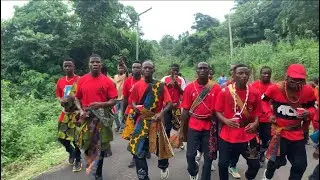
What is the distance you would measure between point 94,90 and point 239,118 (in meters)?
2.23

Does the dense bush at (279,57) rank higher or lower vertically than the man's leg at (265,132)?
higher

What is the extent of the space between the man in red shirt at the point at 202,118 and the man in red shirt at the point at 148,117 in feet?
1.26

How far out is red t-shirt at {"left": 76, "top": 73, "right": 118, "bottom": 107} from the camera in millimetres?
5613

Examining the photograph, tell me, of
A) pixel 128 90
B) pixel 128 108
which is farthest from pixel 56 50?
pixel 128 108

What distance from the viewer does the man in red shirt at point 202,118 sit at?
5199mm

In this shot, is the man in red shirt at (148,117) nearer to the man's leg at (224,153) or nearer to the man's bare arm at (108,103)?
the man's bare arm at (108,103)

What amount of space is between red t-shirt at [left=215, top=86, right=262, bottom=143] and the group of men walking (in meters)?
0.01

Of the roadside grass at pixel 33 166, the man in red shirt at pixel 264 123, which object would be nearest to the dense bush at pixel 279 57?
the man in red shirt at pixel 264 123

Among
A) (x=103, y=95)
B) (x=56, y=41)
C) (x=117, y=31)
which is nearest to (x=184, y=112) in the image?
(x=103, y=95)

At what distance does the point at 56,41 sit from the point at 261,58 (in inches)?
456

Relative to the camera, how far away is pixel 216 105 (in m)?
4.88

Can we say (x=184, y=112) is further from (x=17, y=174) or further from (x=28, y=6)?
(x=28, y=6)

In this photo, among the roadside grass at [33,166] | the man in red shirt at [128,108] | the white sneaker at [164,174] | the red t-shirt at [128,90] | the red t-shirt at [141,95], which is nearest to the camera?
the red t-shirt at [141,95]

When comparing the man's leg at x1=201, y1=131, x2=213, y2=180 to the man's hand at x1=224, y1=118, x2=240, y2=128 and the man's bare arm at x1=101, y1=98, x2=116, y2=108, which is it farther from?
the man's bare arm at x1=101, y1=98, x2=116, y2=108
